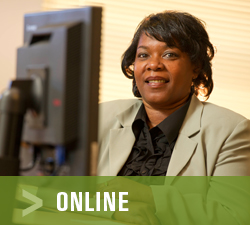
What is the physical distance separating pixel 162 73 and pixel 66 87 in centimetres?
86

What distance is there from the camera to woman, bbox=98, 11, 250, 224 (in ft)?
4.48

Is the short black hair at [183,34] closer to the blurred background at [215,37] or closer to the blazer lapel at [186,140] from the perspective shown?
the blazer lapel at [186,140]

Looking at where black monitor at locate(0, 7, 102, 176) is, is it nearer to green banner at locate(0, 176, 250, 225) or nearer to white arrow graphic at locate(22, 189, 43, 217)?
white arrow graphic at locate(22, 189, 43, 217)

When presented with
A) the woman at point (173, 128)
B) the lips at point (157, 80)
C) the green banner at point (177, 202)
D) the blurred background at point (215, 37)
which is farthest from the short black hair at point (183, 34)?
the blurred background at point (215, 37)

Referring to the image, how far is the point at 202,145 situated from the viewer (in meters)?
1.45

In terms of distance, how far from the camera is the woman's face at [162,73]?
1529mm

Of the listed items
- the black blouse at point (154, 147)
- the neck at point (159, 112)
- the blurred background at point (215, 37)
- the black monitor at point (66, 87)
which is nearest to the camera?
the black monitor at point (66, 87)

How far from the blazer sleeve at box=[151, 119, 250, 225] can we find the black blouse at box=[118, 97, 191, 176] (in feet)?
0.33

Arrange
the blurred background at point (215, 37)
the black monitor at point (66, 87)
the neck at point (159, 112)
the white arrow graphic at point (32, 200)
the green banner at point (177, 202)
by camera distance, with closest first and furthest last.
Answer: the black monitor at point (66, 87) < the white arrow graphic at point (32, 200) < the green banner at point (177, 202) < the neck at point (159, 112) < the blurred background at point (215, 37)

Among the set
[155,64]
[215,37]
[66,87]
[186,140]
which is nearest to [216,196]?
[186,140]

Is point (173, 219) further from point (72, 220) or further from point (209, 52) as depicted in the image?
point (209, 52)

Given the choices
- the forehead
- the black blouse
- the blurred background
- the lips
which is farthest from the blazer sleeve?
the blurred background

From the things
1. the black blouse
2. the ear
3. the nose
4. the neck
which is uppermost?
the nose

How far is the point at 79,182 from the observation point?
703 mm
